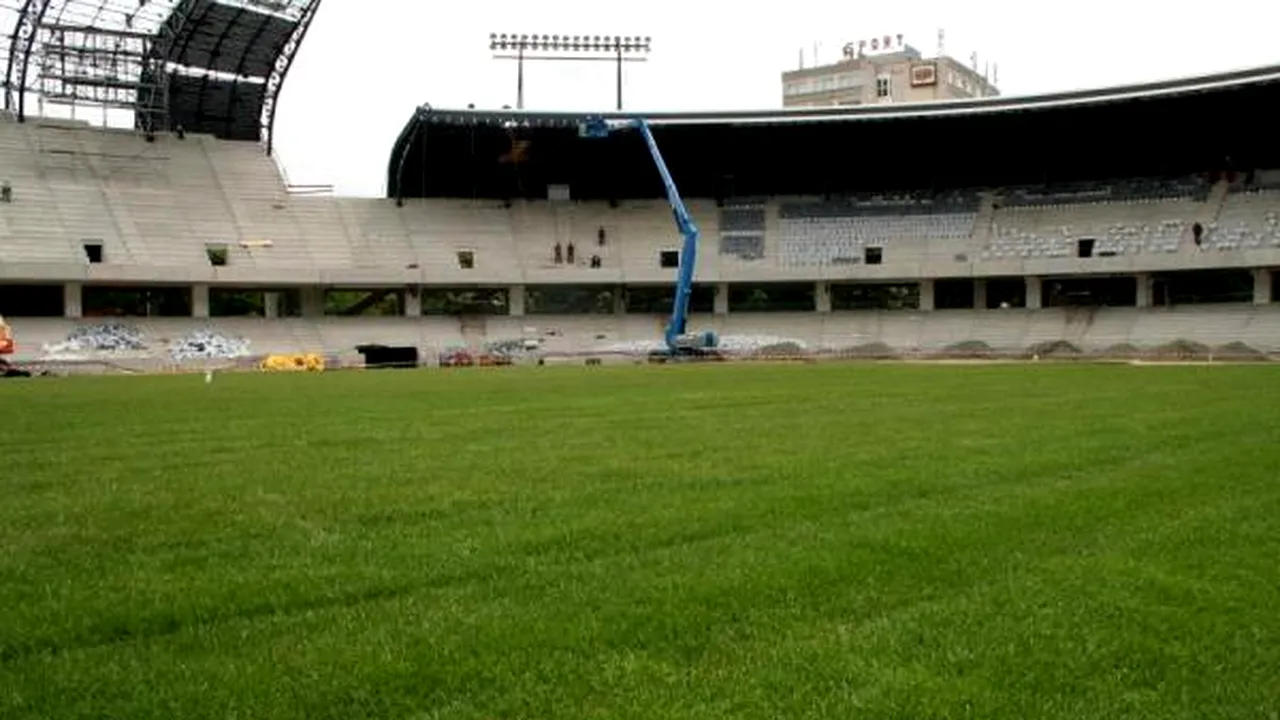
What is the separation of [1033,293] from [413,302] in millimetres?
37697

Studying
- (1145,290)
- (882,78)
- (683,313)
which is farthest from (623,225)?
(882,78)

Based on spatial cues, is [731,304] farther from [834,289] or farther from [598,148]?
[598,148]

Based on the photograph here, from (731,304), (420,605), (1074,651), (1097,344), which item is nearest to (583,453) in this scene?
(420,605)

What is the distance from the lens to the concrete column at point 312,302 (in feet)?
221

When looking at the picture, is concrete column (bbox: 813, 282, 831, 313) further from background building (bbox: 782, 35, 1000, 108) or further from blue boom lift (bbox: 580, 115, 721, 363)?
background building (bbox: 782, 35, 1000, 108)

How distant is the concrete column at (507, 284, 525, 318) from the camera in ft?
231

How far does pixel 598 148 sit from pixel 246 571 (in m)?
67.4

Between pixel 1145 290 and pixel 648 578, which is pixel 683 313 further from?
pixel 648 578

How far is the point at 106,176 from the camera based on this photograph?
64.6 meters

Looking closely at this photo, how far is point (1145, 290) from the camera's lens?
63375 mm

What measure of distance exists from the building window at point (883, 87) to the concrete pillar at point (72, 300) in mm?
87781

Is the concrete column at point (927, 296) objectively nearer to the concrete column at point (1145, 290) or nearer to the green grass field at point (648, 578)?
the concrete column at point (1145, 290)

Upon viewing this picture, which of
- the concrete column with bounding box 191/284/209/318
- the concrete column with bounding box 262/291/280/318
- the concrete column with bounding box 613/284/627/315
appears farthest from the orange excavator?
the concrete column with bounding box 613/284/627/315

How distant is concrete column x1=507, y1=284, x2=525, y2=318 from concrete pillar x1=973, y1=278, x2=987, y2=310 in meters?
28.1
